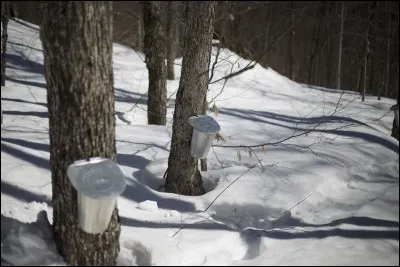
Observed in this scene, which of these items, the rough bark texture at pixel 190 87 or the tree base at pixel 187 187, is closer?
the rough bark texture at pixel 190 87

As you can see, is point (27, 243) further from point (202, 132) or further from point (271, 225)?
point (271, 225)

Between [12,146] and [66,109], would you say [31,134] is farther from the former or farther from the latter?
[66,109]

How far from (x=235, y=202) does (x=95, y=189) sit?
1.82 metres

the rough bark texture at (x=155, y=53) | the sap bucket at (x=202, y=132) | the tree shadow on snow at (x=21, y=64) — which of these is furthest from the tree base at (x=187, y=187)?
the tree shadow on snow at (x=21, y=64)

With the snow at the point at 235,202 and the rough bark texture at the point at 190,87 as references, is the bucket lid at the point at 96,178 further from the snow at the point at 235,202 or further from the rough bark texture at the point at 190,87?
the rough bark texture at the point at 190,87

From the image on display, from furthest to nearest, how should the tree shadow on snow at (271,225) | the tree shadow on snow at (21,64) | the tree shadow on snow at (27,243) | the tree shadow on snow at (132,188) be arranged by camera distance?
1. the tree shadow on snow at (21,64)
2. the tree shadow on snow at (132,188)
3. the tree shadow on snow at (271,225)
4. the tree shadow on snow at (27,243)

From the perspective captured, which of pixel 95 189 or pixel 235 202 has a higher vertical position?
pixel 95 189

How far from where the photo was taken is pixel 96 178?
6.46 feet

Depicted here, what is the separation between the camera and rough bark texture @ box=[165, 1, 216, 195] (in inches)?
131

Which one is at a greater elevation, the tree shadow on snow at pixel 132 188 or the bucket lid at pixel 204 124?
the bucket lid at pixel 204 124

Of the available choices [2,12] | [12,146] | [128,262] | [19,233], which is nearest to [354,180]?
[128,262]

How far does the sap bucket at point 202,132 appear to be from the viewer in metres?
3.23

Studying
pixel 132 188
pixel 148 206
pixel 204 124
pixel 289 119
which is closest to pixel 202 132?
pixel 204 124

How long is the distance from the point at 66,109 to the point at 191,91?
5.29 feet
